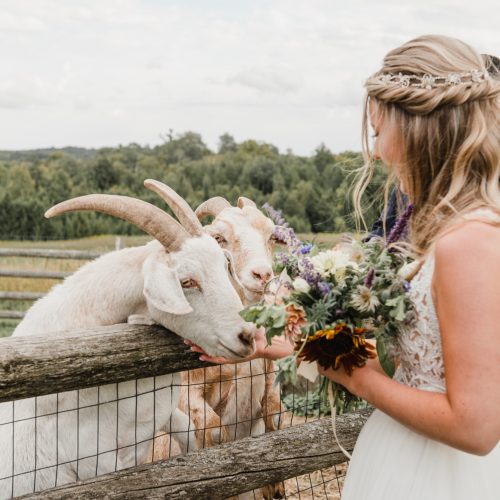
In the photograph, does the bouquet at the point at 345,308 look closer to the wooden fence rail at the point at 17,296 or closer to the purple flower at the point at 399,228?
the purple flower at the point at 399,228

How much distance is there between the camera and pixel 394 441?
2.11m

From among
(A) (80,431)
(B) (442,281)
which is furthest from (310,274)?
(A) (80,431)

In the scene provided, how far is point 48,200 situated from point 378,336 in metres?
36.2

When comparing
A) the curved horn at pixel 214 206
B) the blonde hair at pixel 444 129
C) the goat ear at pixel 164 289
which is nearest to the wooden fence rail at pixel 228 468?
the goat ear at pixel 164 289

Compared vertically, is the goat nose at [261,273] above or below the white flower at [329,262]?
below

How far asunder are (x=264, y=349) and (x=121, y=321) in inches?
35.0

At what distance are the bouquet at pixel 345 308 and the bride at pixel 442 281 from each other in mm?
57

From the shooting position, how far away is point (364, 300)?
202 cm

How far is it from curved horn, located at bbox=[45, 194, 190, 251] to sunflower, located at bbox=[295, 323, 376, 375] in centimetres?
128

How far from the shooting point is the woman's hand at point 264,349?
2.51 m

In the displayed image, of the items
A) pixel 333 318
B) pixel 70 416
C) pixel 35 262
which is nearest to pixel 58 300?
pixel 70 416

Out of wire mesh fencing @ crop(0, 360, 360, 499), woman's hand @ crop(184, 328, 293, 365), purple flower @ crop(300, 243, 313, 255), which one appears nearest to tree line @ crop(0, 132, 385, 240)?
wire mesh fencing @ crop(0, 360, 360, 499)

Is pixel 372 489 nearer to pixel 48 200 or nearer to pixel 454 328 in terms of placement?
pixel 454 328

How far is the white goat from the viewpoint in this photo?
10.1 ft
